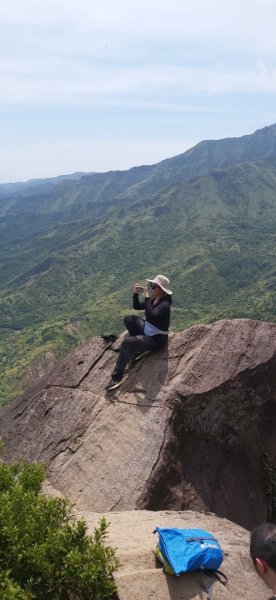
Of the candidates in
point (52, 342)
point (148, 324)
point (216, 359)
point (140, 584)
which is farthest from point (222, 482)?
point (52, 342)

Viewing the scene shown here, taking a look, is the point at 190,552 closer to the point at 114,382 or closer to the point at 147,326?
the point at 114,382

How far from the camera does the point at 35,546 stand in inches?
300

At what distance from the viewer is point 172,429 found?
15320 millimetres

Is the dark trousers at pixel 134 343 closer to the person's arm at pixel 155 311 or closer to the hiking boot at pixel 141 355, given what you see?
the hiking boot at pixel 141 355

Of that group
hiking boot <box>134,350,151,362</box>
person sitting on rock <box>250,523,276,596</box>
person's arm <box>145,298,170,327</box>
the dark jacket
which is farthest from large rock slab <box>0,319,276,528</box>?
person sitting on rock <box>250,523,276,596</box>

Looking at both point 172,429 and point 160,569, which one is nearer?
point 160,569

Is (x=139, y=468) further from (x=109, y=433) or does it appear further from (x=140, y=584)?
(x=140, y=584)

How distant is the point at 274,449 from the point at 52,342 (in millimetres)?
148106

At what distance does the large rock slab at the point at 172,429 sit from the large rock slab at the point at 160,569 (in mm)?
2039

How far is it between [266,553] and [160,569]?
3734 mm

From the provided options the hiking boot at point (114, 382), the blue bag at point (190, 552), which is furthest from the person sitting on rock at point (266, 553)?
the hiking boot at point (114, 382)

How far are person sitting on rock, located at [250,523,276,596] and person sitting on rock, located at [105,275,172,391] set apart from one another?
33.5 ft

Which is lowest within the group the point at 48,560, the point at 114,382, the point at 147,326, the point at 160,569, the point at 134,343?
the point at 160,569

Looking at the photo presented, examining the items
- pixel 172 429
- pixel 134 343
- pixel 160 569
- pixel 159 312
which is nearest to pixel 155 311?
pixel 159 312
